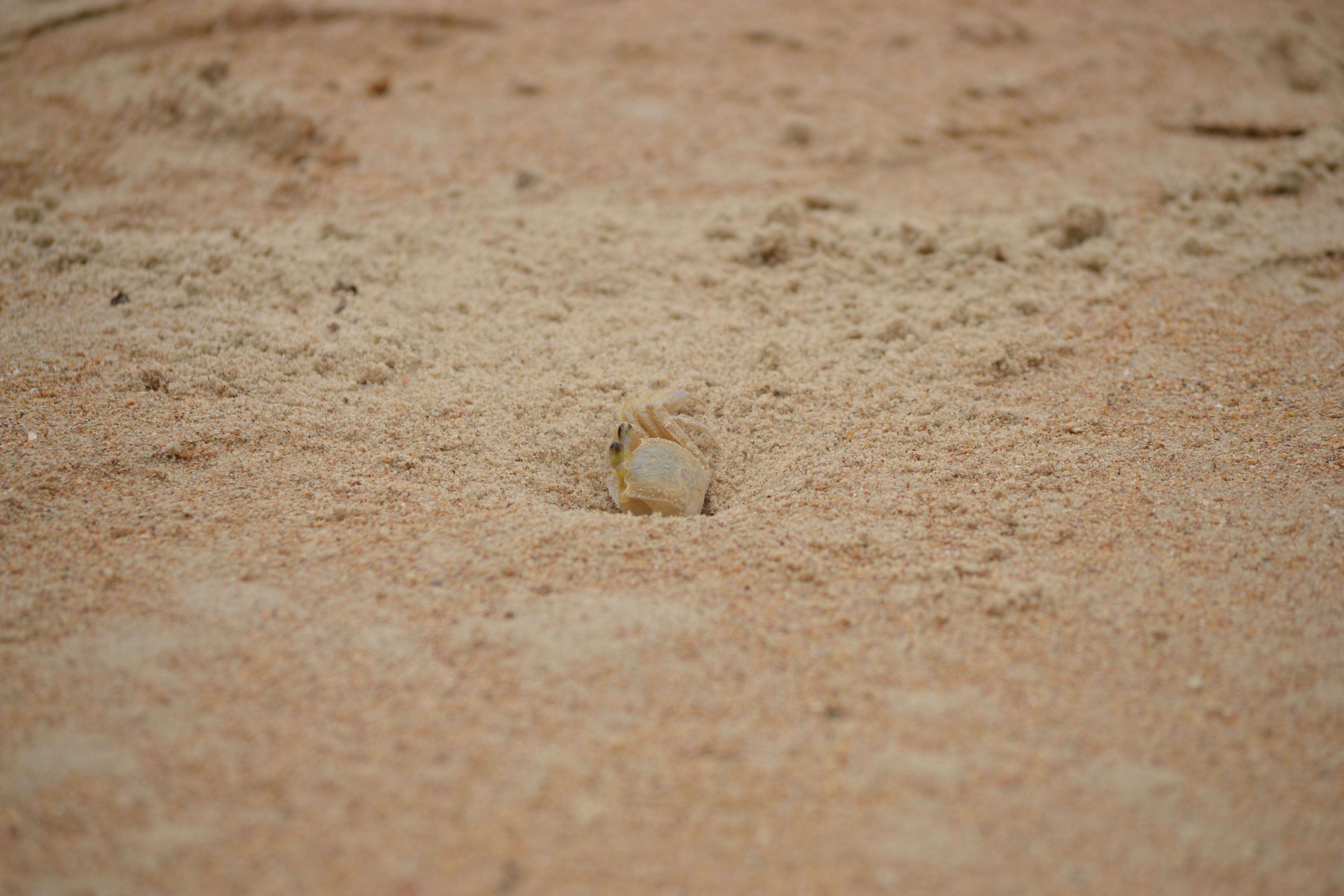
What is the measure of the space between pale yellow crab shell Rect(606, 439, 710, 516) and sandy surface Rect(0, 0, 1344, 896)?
0.43ft

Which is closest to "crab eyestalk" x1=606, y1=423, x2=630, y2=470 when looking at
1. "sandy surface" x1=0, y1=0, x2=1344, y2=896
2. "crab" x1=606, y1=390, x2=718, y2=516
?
"crab" x1=606, y1=390, x2=718, y2=516

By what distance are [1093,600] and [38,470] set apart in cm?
280

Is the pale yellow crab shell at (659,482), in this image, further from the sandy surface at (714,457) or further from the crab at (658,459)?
the sandy surface at (714,457)

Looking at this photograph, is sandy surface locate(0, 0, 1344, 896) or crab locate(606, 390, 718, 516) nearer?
sandy surface locate(0, 0, 1344, 896)

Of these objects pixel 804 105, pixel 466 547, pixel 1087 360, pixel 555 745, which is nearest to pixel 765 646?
pixel 555 745

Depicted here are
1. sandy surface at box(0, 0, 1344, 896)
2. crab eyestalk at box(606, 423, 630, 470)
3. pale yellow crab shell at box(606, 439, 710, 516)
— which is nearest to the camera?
sandy surface at box(0, 0, 1344, 896)

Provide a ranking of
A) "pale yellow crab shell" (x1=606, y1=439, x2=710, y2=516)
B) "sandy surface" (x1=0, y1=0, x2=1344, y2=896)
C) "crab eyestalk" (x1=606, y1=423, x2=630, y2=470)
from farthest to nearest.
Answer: "crab eyestalk" (x1=606, y1=423, x2=630, y2=470) → "pale yellow crab shell" (x1=606, y1=439, x2=710, y2=516) → "sandy surface" (x1=0, y1=0, x2=1344, y2=896)

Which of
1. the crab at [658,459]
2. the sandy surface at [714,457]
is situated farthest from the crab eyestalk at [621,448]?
the sandy surface at [714,457]

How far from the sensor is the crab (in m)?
2.35

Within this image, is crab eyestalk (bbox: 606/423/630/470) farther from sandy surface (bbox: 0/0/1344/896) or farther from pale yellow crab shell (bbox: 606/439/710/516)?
sandy surface (bbox: 0/0/1344/896)

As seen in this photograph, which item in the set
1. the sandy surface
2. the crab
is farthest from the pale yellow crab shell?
the sandy surface

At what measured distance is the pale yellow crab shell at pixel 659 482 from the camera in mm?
2342

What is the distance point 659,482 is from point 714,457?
14.7 inches

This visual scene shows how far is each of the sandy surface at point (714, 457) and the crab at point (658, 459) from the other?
99mm
